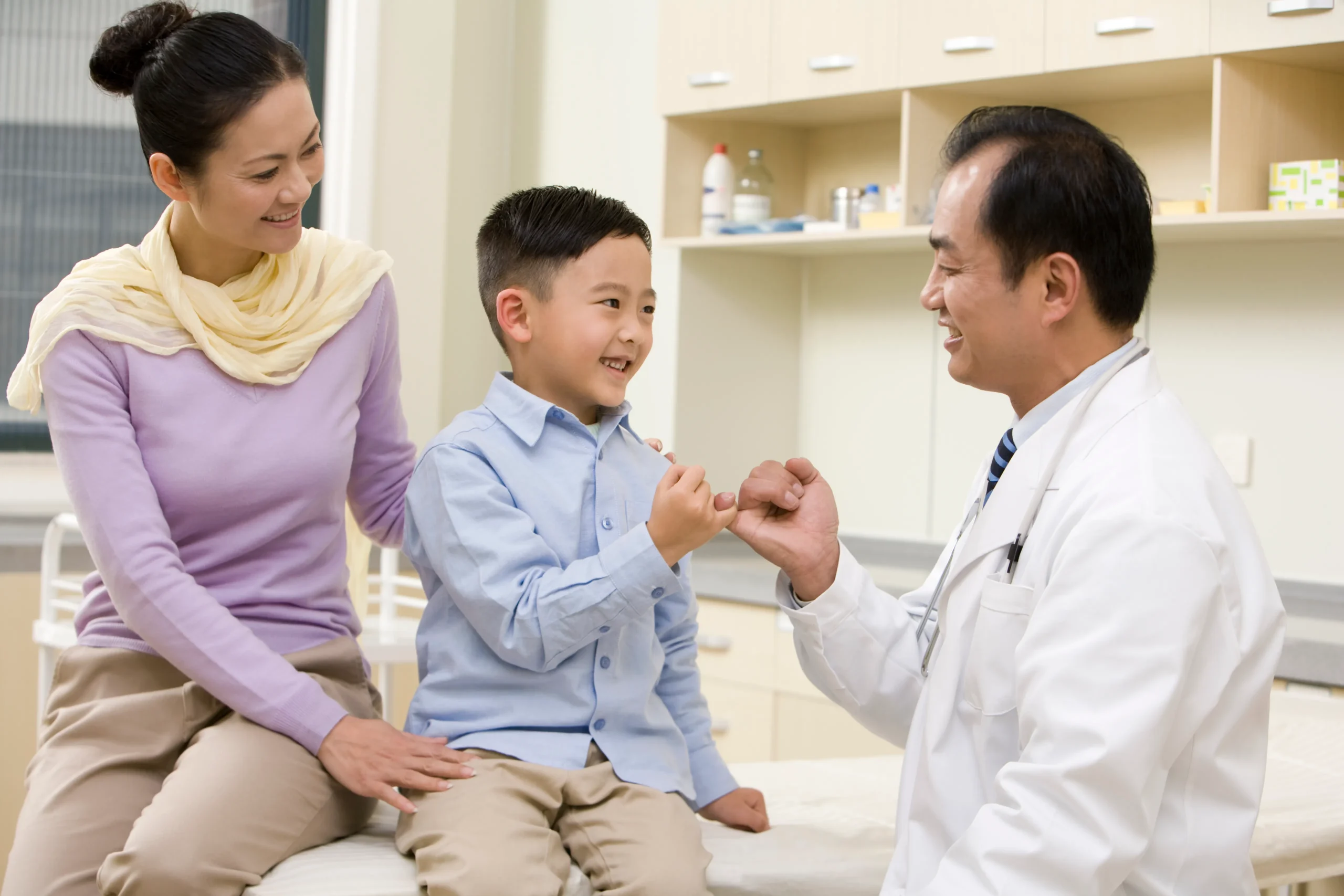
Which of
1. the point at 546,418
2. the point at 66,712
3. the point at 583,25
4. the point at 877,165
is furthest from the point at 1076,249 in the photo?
the point at 583,25

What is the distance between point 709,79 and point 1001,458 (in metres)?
2.15

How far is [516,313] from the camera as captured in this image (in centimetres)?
155

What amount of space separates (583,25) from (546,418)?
2.58 meters

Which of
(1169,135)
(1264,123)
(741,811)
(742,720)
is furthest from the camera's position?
(742,720)

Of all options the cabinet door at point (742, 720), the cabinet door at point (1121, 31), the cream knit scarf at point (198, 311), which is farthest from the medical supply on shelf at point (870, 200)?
the cream knit scarf at point (198, 311)

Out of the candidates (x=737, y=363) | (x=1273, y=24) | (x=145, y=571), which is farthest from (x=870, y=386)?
(x=145, y=571)

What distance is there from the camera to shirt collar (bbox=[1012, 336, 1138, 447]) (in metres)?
1.30

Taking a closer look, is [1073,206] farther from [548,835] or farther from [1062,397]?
[548,835]

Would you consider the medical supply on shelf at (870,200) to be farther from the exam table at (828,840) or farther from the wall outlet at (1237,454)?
the exam table at (828,840)

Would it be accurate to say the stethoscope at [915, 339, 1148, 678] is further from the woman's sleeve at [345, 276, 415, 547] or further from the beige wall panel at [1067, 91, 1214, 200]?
the beige wall panel at [1067, 91, 1214, 200]

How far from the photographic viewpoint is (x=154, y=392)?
147 cm

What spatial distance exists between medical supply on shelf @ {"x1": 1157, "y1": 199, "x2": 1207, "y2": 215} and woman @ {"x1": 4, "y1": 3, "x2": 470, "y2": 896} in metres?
1.72

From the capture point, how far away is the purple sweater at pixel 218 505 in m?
1.41

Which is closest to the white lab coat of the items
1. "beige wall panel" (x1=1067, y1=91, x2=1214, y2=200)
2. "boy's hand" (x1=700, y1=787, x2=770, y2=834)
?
"boy's hand" (x1=700, y1=787, x2=770, y2=834)
